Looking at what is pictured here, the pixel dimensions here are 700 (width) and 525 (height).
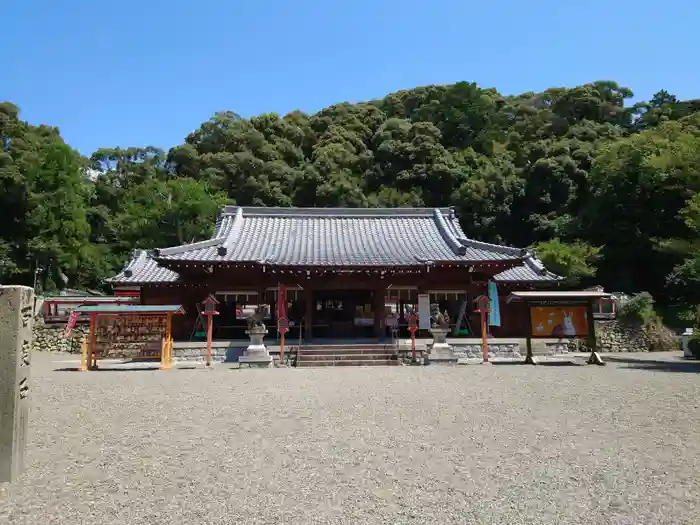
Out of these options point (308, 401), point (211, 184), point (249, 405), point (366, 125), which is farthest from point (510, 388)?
point (366, 125)

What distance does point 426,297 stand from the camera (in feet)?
54.5

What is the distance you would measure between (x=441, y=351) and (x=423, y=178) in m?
31.3

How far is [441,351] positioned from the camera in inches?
591

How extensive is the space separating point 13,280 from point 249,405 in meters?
28.7

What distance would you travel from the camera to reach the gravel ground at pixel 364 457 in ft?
11.8

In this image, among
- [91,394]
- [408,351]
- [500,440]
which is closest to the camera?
[500,440]

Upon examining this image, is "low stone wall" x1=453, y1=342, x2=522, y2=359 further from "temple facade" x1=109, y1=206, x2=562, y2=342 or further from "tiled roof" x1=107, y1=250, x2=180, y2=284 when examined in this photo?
"tiled roof" x1=107, y1=250, x2=180, y2=284

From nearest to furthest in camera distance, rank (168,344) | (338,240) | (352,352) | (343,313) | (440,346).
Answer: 1. (168,344)
2. (440,346)
3. (352,352)
4. (338,240)
5. (343,313)

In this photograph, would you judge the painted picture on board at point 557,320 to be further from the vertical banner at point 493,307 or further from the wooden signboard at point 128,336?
the wooden signboard at point 128,336

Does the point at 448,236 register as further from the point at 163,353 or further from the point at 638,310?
the point at 163,353

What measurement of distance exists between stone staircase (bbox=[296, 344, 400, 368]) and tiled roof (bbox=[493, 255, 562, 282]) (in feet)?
22.1

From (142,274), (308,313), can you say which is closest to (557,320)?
(308,313)

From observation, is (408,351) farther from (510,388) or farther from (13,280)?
(13,280)

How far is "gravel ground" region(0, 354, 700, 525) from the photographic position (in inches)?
141
